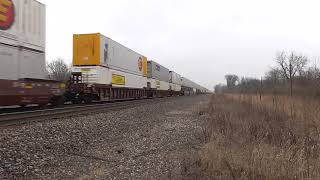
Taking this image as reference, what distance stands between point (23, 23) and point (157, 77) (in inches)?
1334

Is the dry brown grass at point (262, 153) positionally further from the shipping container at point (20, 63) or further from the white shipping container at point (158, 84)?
the white shipping container at point (158, 84)

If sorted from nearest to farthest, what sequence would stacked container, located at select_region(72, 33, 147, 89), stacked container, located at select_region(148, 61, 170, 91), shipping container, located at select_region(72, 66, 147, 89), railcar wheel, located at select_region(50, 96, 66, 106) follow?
1. railcar wheel, located at select_region(50, 96, 66, 106)
2. shipping container, located at select_region(72, 66, 147, 89)
3. stacked container, located at select_region(72, 33, 147, 89)
4. stacked container, located at select_region(148, 61, 170, 91)

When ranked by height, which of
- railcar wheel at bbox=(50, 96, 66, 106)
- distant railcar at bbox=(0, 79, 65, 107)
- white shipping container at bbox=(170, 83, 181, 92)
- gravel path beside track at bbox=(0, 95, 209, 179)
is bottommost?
gravel path beside track at bbox=(0, 95, 209, 179)

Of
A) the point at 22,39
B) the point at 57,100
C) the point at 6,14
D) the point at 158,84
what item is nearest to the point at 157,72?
the point at 158,84

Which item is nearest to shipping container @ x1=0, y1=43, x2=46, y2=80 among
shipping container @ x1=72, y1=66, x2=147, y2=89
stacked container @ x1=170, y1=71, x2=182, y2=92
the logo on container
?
the logo on container

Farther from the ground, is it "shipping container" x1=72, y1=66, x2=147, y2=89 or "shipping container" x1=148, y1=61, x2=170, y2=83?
"shipping container" x1=148, y1=61, x2=170, y2=83

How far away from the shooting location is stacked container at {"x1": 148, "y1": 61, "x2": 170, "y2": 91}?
146ft

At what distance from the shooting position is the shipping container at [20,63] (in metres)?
13.6

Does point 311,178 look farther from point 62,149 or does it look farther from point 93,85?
point 93,85

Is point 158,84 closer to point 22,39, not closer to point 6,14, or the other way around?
point 22,39

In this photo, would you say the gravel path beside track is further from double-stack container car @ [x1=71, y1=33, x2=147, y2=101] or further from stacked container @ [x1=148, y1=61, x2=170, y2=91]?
stacked container @ [x1=148, y1=61, x2=170, y2=91]

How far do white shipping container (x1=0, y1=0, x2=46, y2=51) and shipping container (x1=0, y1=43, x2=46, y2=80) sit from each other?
0.24 meters

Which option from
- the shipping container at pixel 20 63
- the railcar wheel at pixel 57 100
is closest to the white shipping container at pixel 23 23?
the shipping container at pixel 20 63

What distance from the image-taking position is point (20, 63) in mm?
14586
